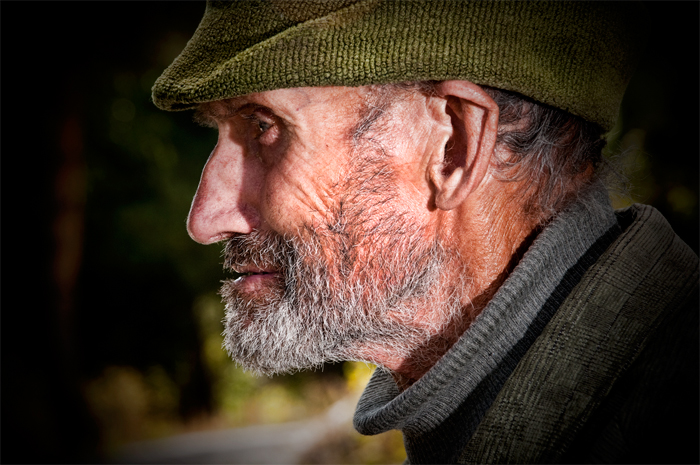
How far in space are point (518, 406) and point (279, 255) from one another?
3.05 ft

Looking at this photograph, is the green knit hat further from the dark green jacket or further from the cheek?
the dark green jacket

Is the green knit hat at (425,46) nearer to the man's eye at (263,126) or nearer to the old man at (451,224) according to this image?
the old man at (451,224)

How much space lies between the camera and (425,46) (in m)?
1.53

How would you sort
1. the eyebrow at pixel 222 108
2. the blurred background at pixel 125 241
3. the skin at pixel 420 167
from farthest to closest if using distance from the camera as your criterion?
the blurred background at pixel 125 241 → the eyebrow at pixel 222 108 → the skin at pixel 420 167

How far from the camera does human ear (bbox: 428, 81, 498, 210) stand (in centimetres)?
161

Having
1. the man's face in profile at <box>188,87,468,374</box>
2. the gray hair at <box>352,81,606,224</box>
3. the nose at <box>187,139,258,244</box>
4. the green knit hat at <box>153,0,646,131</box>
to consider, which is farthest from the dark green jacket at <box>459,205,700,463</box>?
the nose at <box>187,139,258,244</box>

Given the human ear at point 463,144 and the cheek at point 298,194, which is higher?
the human ear at point 463,144

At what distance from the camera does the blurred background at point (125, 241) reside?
17.1 ft

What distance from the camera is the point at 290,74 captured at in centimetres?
156

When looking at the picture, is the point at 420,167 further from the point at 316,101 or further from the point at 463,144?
the point at 316,101

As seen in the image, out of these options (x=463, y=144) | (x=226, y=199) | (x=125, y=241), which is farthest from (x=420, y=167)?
(x=125, y=241)

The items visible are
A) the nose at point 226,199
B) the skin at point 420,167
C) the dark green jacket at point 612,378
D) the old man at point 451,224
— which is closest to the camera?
the dark green jacket at point 612,378

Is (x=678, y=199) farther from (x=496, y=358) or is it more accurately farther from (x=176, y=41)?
(x=176, y=41)

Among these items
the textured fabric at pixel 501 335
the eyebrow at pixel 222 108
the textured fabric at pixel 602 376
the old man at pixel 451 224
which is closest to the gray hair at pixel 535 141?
the old man at pixel 451 224
